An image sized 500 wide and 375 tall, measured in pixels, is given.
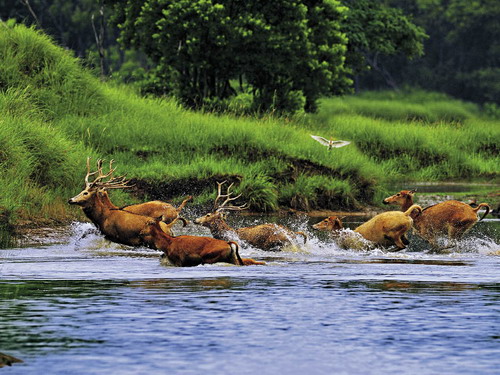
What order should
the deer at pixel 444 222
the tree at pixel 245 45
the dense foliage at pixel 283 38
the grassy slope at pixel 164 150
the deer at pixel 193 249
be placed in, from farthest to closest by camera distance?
the dense foliage at pixel 283 38 < the tree at pixel 245 45 < the grassy slope at pixel 164 150 < the deer at pixel 444 222 < the deer at pixel 193 249

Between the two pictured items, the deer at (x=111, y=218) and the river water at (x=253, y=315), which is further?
the deer at (x=111, y=218)

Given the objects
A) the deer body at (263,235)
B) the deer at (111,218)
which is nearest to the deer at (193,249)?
the deer at (111,218)

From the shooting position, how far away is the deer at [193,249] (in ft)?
51.6

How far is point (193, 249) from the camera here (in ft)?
51.7

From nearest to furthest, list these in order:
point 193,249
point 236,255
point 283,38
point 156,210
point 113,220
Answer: point 193,249 < point 236,255 < point 113,220 < point 156,210 < point 283,38

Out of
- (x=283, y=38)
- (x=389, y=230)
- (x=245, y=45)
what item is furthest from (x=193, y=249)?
(x=245, y=45)

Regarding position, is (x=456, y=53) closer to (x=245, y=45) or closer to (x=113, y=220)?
(x=245, y=45)

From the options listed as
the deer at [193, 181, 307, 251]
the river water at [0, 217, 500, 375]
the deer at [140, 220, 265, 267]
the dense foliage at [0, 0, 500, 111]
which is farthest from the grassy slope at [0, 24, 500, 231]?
the river water at [0, 217, 500, 375]

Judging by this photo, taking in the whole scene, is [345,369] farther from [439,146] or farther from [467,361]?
[439,146]

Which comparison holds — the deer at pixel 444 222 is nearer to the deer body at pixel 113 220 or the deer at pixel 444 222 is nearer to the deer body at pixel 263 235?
the deer body at pixel 263 235

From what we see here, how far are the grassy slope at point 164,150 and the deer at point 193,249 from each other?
660 centimetres

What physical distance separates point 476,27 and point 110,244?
206 feet

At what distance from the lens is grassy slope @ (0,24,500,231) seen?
25172mm

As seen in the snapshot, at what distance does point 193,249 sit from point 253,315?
4283 mm
